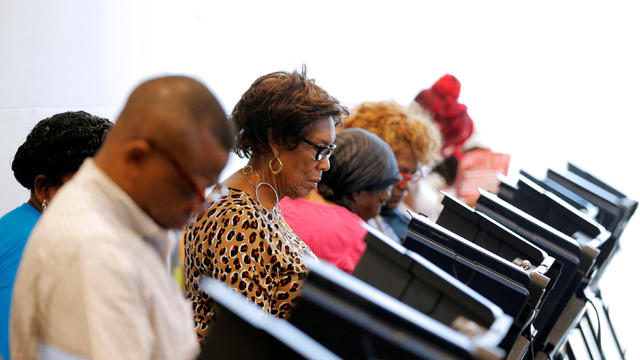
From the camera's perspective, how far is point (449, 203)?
1.70 metres

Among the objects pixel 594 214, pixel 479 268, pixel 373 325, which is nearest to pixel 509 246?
pixel 479 268

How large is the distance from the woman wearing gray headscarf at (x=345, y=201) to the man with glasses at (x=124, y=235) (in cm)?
130

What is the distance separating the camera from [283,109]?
5.15ft

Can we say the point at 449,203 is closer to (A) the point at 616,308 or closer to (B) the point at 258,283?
(B) the point at 258,283

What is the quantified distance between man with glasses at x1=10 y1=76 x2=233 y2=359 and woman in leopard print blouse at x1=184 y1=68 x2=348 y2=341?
659 millimetres

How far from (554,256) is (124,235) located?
51.1 inches

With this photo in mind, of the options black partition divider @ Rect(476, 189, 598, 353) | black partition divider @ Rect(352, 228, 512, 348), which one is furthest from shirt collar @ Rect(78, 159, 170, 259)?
black partition divider @ Rect(476, 189, 598, 353)

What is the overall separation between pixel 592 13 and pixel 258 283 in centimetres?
453

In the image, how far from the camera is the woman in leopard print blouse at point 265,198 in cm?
140

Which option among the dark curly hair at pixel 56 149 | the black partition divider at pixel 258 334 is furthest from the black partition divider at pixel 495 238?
the dark curly hair at pixel 56 149

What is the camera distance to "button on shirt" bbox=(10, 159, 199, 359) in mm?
642

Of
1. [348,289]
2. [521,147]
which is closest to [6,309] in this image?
[348,289]

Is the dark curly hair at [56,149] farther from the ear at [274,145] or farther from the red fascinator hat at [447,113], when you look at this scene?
the red fascinator hat at [447,113]

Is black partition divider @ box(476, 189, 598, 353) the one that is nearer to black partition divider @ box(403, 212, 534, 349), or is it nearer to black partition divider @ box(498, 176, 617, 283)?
black partition divider @ box(498, 176, 617, 283)
